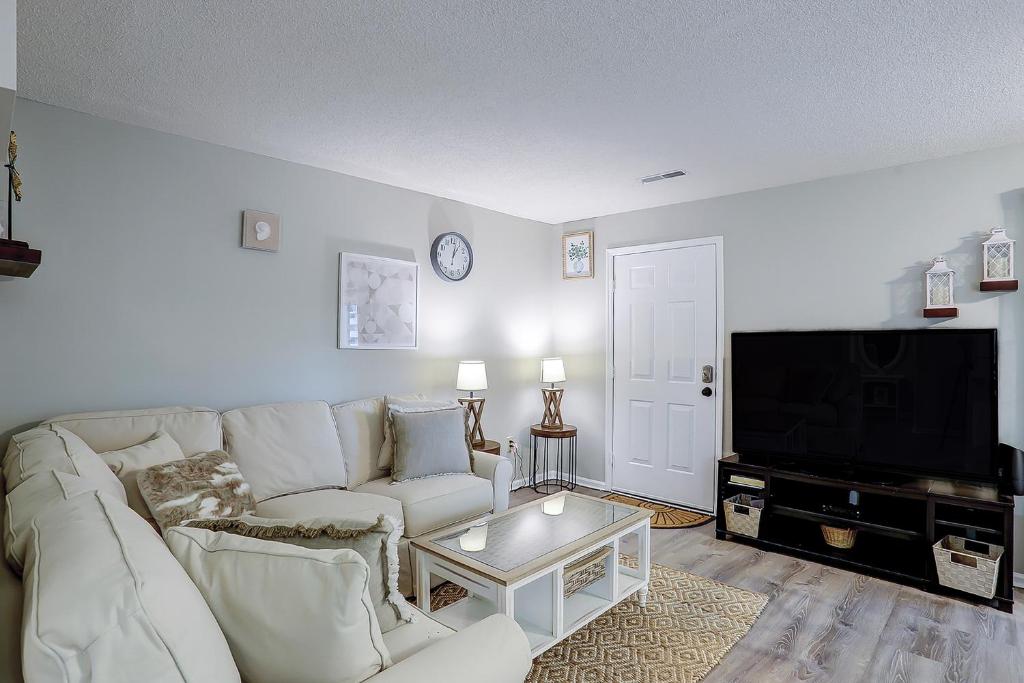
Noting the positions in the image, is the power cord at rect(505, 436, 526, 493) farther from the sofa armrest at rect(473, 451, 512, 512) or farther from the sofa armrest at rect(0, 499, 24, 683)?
the sofa armrest at rect(0, 499, 24, 683)

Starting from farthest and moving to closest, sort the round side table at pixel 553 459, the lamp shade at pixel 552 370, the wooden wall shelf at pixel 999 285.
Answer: the round side table at pixel 553 459 < the lamp shade at pixel 552 370 < the wooden wall shelf at pixel 999 285

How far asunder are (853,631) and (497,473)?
1962 millimetres

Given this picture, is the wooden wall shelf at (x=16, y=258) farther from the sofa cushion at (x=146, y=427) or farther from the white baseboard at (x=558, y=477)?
the white baseboard at (x=558, y=477)

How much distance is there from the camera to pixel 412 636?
152cm

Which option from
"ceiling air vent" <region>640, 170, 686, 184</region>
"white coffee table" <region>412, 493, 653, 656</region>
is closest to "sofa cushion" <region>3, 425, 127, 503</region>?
"white coffee table" <region>412, 493, 653, 656</region>

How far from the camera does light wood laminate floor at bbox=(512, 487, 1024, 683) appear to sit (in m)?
2.29

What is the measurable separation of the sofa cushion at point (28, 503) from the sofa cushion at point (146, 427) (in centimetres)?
122

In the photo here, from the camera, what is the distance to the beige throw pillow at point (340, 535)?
127cm

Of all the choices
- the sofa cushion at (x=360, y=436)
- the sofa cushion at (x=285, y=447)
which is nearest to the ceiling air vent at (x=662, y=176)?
the sofa cushion at (x=360, y=436)

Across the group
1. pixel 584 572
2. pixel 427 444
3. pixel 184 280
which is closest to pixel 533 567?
pixel 584 572

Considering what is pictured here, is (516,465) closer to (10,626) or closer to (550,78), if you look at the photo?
(550,78)

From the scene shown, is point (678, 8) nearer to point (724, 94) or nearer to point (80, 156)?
point (724, 94)

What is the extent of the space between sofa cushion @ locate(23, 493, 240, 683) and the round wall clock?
11.1 feet

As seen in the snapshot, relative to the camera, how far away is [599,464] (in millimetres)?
5023
